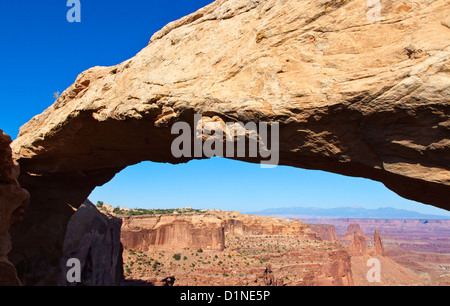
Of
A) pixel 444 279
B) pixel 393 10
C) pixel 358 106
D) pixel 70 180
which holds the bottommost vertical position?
pixel 444 279

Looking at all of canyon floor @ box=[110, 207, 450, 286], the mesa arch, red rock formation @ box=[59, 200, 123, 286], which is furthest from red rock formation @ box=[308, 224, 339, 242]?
the mesa arch

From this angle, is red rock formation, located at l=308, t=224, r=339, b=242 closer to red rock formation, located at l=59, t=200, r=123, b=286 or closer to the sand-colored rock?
the sand-colored rock

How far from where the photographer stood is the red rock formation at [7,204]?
20.3 ft

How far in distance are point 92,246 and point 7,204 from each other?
9.50m

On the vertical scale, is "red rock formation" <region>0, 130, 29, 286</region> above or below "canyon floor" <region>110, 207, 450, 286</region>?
above

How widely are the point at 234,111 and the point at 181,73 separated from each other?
1796 mm

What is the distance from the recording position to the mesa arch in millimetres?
4430

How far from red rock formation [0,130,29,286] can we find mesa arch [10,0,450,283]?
5.98 ft

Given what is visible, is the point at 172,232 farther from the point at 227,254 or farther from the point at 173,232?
the point at 227,254

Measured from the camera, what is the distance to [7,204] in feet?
22.7

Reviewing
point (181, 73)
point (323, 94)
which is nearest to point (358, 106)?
point (323, 94)

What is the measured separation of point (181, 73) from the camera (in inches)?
259
